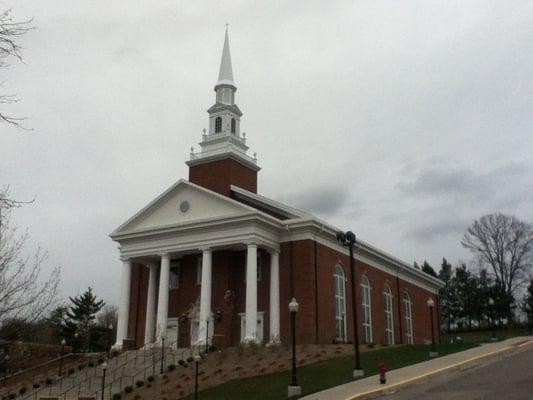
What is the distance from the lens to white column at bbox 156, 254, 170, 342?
4216 centimetres

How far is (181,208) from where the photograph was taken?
4425 cm

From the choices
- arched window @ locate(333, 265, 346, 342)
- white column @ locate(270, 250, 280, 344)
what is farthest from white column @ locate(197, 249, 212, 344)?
arched window @ locate(333, 265, 346, 342)

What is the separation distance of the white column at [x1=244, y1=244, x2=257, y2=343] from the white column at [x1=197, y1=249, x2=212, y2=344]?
2528 mm

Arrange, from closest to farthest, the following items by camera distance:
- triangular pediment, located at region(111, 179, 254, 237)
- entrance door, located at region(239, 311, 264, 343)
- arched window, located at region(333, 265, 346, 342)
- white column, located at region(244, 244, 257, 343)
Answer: white column, located at region(244, 244, 257, 343)
entrance door, located at region(239, 311, 264, 343)
triangular pediment, located at region(111, 179, 254, 237)
arched window, located at region(333, 265, 346, 342)

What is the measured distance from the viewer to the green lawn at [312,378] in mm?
25236

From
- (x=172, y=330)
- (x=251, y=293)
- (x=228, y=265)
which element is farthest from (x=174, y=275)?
(x=251, y=293)

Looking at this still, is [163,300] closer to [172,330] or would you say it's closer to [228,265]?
[172,330]

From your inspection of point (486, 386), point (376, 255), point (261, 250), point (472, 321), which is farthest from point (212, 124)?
point (472, 321)

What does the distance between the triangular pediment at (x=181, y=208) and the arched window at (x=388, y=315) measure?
1793cm

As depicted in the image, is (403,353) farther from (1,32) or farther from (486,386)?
(1,32)

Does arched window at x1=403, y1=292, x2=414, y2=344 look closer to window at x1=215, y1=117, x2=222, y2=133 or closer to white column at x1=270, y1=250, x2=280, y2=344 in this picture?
white column at x1=270, y1=250, x2=280, y2=344

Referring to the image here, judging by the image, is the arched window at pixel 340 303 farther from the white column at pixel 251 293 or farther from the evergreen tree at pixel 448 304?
the evergreen tree at pixel 448 304

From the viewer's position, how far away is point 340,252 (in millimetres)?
46094

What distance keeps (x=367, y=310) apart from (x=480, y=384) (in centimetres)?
2775
